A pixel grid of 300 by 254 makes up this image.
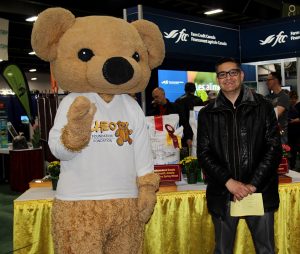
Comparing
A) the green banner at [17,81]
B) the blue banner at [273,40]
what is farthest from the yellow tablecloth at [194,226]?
the green banner at [17,81]

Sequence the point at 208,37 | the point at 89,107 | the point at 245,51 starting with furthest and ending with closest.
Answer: the point at 245,51 → the point at 208,37 → the point at 89,107

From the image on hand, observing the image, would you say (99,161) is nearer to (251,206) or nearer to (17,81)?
(251,206)

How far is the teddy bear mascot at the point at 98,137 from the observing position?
1472 mm

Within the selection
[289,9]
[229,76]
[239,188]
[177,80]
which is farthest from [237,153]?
[289,9]

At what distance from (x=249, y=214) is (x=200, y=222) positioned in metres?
0.43

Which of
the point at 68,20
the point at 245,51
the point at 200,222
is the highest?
the point at 245,51

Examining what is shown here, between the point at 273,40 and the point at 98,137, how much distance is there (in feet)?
11.9

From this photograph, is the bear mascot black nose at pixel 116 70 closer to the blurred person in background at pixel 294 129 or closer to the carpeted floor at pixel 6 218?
the carpeted floor at pixel 6 218

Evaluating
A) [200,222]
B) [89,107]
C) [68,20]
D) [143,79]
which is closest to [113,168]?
[89,107]

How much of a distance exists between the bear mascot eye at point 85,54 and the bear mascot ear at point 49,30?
110mm

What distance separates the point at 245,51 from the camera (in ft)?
15.7

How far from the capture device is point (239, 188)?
1.83 metres

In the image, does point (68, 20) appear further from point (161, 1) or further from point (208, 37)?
point (161, 1)

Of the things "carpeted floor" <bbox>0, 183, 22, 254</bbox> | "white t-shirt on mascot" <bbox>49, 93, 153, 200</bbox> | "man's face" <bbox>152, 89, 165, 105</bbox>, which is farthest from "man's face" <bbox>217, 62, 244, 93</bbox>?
"man's face" <bbox>152, 89, 165, 105</bbox>
